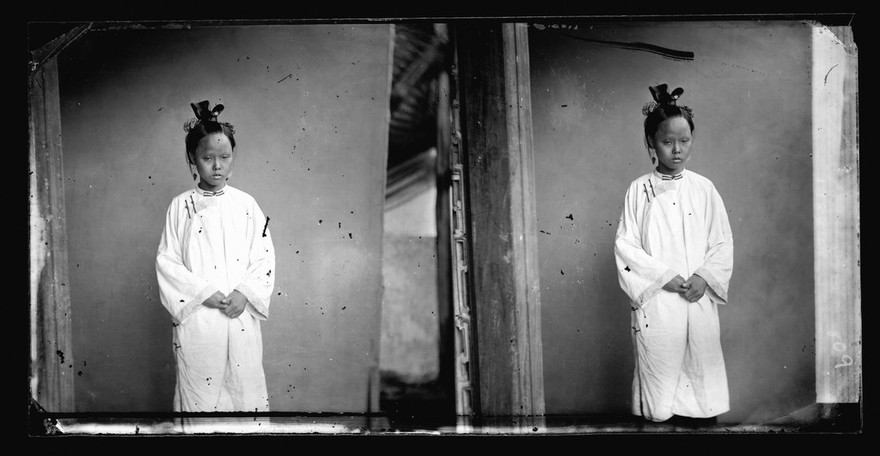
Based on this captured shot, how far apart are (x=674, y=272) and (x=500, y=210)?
0.58 m

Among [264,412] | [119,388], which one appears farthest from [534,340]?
[119,388]

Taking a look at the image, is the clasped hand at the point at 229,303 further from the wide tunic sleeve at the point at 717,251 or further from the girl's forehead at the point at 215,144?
the wide tunic sleeve at the point at 717,251

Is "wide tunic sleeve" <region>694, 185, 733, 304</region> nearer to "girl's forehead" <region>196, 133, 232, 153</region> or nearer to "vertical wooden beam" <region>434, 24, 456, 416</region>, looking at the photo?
"vertical wooden beam" <region>434, 24, 456, 416</region>

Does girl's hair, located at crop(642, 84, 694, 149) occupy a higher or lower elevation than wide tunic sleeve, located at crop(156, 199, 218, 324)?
higher

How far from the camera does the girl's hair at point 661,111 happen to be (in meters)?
3.13

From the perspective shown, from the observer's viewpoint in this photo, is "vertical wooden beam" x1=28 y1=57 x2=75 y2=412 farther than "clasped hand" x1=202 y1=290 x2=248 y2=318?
Yes

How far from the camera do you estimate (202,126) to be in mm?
3164

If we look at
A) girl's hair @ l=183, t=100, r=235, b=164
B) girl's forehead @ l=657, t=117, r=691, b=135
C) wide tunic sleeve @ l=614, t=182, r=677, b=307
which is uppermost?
girl's hair @ l=183, t=100, r=235, b=164

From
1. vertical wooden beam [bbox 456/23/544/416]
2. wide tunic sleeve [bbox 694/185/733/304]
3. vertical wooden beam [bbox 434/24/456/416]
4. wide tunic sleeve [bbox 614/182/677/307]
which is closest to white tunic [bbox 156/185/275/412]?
vertical wooden beam [bbox 434/24/456/416]

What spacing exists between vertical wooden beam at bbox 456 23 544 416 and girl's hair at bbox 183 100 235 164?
77cm

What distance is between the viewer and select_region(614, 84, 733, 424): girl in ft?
10.1

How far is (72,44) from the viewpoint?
321cm

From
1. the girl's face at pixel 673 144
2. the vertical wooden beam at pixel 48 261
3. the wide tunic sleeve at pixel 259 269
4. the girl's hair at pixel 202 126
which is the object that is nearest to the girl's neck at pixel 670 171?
the girl's face at pixel 673 144

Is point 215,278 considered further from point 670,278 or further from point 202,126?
point 670,278
